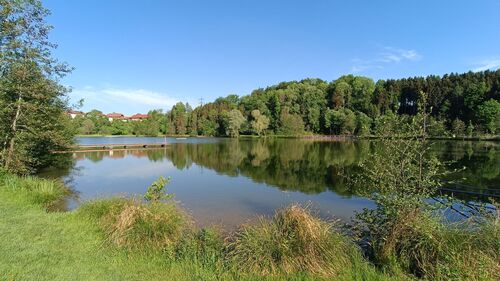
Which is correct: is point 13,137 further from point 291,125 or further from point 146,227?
point 291,125

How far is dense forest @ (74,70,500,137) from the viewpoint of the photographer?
8019cm

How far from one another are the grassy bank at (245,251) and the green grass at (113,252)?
0.02m

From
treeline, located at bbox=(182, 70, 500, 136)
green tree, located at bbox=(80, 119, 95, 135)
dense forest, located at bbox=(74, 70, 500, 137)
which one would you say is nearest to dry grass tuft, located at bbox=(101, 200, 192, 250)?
dense forest, located at bbox=(74, 70, 500, 137)

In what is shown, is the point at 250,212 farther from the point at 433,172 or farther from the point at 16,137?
the point at 16,137

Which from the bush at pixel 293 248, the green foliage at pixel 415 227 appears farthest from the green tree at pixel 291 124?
the bush at pixel 293 248

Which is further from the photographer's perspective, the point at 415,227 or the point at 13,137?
the point at 13,137

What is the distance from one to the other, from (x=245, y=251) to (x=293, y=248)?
94 centimetres

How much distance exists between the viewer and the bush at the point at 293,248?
6178 millimetres

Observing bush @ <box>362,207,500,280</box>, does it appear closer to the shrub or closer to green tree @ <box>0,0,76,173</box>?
the shrub

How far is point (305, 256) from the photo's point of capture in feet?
20.8

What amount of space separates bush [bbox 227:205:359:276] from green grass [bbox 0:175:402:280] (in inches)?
2.9

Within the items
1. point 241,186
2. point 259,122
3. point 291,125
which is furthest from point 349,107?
point 241,186

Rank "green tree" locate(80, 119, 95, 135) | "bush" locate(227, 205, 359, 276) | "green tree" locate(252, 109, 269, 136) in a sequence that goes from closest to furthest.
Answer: "bush" locate(227, 205, 359, 276), "green tree" locate(252, 109, 269, 136), "green tree" locate(80, 119, 95, 135)

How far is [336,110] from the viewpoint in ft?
346
